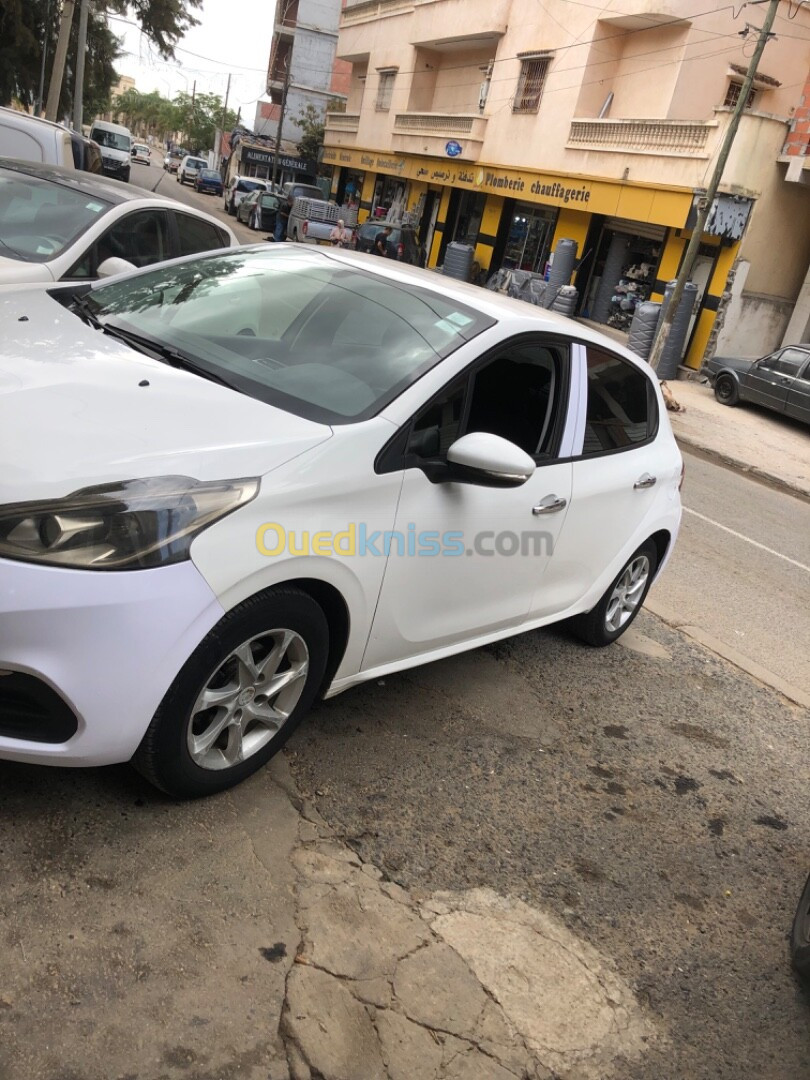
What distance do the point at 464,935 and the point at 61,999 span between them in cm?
114

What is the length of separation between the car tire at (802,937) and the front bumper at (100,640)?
2.02 meters

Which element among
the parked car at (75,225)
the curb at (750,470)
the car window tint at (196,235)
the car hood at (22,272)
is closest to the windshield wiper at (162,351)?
the car hood at (22,272)

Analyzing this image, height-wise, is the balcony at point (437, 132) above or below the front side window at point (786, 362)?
above

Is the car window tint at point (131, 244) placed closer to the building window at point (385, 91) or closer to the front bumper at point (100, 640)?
the front bumper at point (100, 640)

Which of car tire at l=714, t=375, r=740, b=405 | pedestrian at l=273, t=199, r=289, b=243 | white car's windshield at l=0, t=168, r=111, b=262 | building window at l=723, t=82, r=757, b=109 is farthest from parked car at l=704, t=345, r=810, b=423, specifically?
pedestrian at l=273, t=199, r=289, b=243

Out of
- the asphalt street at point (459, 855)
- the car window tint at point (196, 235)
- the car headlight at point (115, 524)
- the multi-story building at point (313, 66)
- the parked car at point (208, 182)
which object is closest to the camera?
the asphalt street at point (459, 855)

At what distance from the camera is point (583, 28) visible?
84.4 ft

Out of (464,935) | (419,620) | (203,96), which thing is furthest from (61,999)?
(203,96)

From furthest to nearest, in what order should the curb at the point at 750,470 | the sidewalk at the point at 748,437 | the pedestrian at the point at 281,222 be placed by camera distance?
1. the pedestrian at the point at 281,222
2. the sidewalk at the point at 748,437
3. the curb at the point at 750,470

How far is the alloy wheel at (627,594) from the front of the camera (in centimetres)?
493

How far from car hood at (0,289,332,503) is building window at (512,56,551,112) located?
91.1 ft

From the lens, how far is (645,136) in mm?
22906

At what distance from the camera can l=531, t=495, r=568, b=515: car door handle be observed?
148 inches

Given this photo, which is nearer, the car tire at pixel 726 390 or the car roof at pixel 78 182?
the car roof at pixel 78 182
